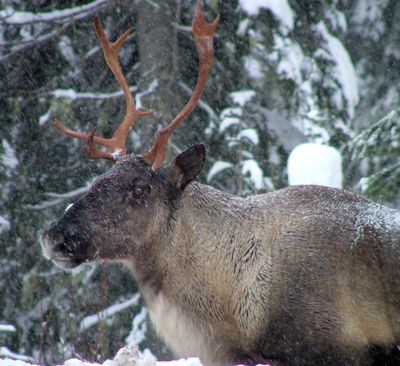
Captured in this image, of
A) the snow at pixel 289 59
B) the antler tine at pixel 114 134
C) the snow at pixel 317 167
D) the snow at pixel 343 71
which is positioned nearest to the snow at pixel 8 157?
the snow at pixel 289 59

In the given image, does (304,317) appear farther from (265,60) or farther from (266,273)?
(265,60)

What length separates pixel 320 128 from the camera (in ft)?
30.9

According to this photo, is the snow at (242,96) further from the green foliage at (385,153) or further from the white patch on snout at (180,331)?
the white patch on snout at (180,331)

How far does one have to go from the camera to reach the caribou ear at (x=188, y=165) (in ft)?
17.2

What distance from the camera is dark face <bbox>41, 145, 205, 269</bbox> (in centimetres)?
503

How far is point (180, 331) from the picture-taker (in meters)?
5.21

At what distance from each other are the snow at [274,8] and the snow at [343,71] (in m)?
0.61

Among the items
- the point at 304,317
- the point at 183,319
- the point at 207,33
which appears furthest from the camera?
the point at 207,33

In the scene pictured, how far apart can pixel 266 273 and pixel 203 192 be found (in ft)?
2.66

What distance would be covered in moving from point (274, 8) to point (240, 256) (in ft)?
16.4

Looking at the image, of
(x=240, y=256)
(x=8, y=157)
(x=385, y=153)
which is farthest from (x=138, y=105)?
(x=240, y=256)

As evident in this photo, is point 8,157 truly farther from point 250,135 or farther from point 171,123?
point 171,123

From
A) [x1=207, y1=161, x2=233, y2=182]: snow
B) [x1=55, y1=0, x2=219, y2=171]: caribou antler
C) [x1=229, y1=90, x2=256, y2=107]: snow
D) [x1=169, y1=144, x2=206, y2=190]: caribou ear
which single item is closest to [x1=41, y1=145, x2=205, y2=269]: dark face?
[x1=169, y1=144, x2=206, y2=190]: caribou ear

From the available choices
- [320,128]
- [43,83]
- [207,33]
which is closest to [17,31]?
[43,83]
